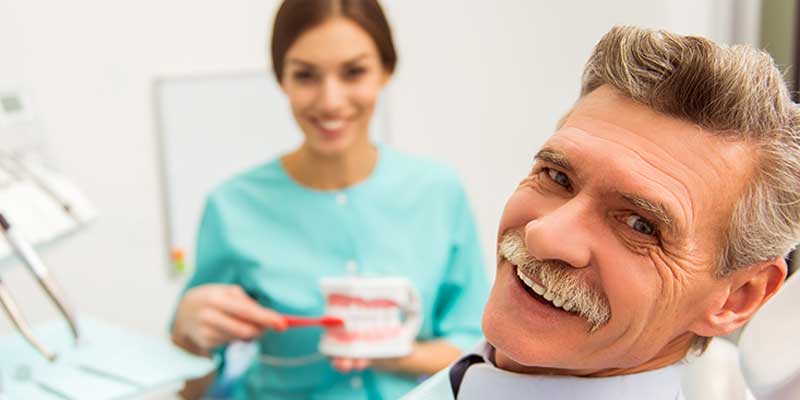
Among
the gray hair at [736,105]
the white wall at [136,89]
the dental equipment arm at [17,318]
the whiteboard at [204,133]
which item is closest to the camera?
the gray hair at [736,105]

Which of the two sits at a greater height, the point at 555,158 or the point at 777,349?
the point at 555,158

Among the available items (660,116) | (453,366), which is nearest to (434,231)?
(453,366)

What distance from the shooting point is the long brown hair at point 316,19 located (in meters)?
1.08

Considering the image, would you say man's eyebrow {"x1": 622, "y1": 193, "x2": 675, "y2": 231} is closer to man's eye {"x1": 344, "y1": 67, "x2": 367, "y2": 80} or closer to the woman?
the woman

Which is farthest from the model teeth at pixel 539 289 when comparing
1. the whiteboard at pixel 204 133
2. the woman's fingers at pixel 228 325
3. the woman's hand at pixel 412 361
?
the whiteboard at pixel 204 133

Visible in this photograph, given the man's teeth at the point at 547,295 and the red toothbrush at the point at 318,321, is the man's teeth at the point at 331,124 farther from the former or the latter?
the man's teeth at the point at 547,295

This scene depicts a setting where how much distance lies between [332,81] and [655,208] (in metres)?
0.64

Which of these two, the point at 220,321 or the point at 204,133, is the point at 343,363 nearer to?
the point at 220,321

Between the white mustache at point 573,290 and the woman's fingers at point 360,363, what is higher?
the white mustache at point 573,290

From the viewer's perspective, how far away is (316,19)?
108 cm

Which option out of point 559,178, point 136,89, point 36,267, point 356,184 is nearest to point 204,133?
point 136,89

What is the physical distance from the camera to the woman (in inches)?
42.6

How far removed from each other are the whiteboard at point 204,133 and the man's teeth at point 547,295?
50.3 inches

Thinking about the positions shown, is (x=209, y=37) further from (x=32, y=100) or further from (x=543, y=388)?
(x=543, y=388)
